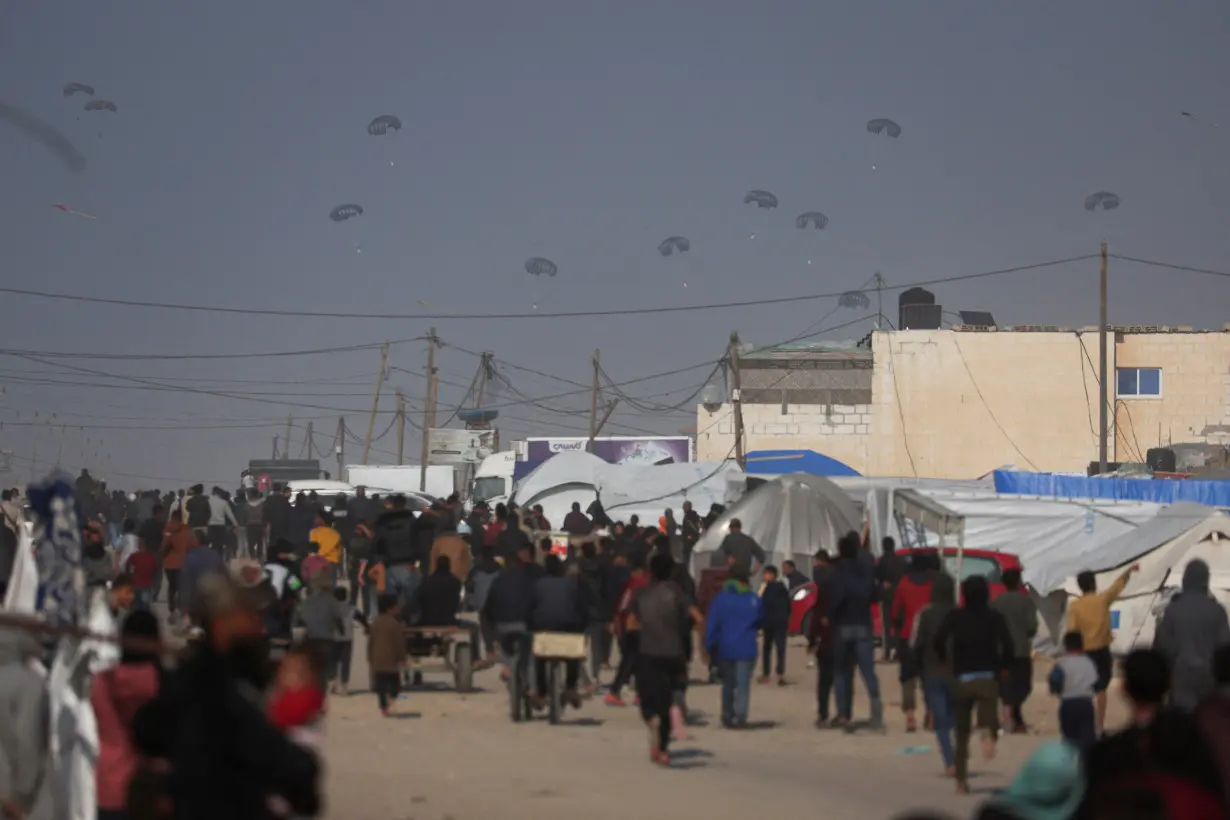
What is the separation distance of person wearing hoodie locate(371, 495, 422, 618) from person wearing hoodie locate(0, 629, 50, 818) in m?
12.9

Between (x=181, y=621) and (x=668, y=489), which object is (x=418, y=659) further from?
(x=668, y=489)

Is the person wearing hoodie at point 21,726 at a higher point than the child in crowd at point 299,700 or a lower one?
lower

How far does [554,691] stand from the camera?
1816 centimetres

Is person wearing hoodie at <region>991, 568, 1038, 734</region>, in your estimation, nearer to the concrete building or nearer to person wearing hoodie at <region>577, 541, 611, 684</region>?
person wearing hoodie at <region>577, 541, 611, 684</region>

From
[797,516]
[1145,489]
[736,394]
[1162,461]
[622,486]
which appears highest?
[736,394]

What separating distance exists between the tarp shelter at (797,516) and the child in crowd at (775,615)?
6.60m

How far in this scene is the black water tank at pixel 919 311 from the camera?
68.7 meters

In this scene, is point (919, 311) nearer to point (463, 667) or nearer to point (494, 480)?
point (494, 480)

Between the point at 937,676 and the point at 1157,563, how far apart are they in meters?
10.4

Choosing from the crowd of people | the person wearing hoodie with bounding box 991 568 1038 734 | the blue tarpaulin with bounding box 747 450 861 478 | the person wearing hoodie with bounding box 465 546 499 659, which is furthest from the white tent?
the person wearing hoodie with bounding box 991 568 1038 734

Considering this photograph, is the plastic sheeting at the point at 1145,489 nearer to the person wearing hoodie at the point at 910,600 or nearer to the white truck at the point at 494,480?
the person wearing hoodie at the point at 910,600

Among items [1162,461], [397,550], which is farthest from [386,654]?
[1162,461]

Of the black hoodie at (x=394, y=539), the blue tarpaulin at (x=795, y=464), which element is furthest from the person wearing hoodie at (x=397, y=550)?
the blue tarpaulin at (x=795, y=464)

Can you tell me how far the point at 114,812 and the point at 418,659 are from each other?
12898mm
